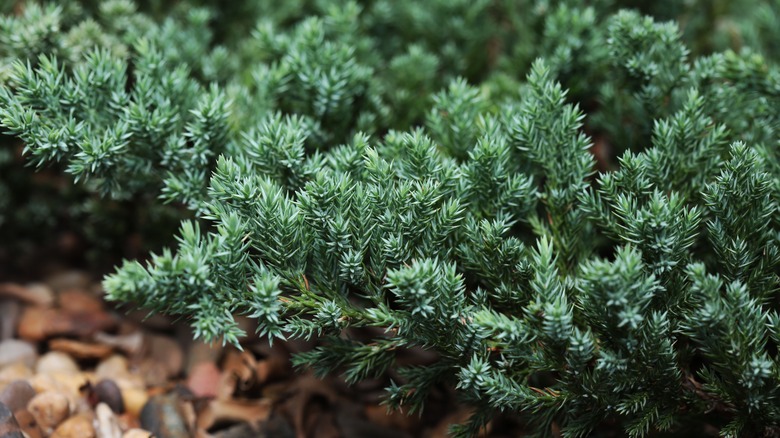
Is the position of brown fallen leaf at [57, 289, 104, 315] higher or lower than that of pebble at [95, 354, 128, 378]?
higher

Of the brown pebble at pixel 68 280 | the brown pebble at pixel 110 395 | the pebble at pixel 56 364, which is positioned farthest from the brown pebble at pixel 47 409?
the brown pebble at pixel 68 280

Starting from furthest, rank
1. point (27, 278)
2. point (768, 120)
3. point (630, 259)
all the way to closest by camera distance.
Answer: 1. point (27, 278)
2. point (768, 120)
3. point (630, 259)

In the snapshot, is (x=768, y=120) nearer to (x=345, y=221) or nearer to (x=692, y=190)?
(x=692, y=190)

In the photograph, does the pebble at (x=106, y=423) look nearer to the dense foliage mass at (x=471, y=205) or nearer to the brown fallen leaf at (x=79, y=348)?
the brown fallen leaf at (x=79, y=348)

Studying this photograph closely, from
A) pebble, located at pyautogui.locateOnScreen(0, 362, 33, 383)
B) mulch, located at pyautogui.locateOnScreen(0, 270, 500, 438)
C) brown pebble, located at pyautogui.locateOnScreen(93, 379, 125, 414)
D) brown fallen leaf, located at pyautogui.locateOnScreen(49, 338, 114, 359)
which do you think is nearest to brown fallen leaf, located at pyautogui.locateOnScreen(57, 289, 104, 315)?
mulch, located at pyautogui.locateOnScreen(0, 270, 500, 438)

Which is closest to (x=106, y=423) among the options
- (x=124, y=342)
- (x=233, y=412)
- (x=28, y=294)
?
(x=233, y=412)

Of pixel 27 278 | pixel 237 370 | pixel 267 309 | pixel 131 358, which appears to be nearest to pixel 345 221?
pixel 267 309

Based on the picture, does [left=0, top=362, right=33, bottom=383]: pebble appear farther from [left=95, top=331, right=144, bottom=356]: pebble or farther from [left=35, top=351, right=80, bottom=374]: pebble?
[left=95, top=331, right=144, bottom=356]: pebble
